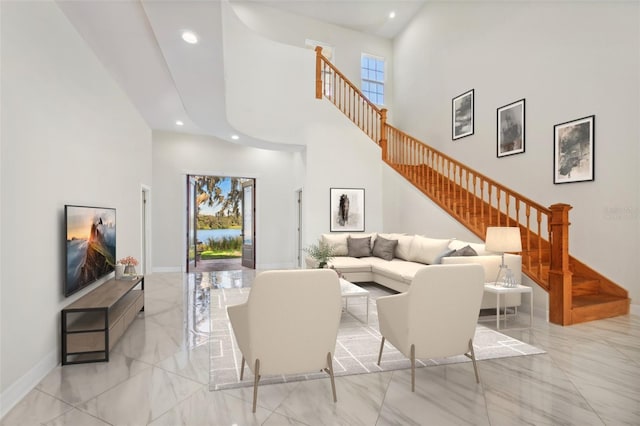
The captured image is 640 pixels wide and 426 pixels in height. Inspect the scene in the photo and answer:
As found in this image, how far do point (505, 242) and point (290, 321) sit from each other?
2.91 meters

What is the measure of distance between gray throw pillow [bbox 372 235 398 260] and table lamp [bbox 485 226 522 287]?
2366mm

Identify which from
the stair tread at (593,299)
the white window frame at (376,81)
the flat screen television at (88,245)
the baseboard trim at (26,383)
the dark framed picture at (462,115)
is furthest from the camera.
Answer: the white window frame at (376,81)

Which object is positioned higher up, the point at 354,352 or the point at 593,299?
the point at 593,299

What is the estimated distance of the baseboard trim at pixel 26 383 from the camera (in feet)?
7.39

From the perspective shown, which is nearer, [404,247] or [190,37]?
[190,37]

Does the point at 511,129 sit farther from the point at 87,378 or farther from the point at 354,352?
the point at 87,378

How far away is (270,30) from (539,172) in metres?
6.78

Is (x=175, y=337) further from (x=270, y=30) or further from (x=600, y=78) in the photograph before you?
(x=270, y=30)

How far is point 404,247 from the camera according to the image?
627cm

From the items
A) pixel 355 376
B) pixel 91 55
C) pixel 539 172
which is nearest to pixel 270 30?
pixel 91 55

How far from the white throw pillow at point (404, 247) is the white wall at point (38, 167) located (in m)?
4.69

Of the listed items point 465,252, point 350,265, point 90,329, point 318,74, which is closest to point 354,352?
point 465,252

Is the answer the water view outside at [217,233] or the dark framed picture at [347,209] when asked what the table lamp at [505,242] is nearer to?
the dark framed picture at [347,209]

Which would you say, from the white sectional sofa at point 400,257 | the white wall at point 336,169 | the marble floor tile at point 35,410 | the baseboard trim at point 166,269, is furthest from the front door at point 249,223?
the marble floor tile at point 35,410
